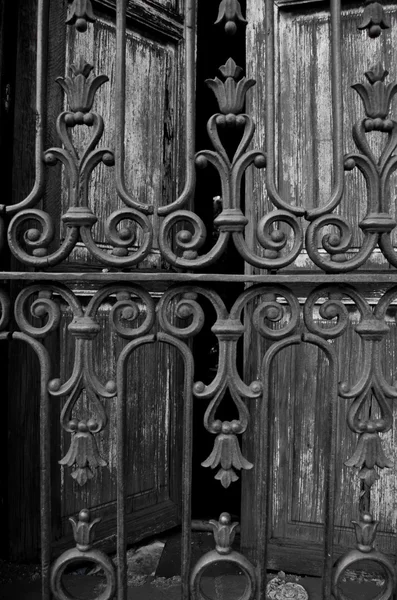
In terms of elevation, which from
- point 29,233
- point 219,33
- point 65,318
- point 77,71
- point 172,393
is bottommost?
point 172,393

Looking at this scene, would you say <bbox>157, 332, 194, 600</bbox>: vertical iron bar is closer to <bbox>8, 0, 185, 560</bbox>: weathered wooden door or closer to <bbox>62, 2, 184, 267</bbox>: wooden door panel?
<bbox>8, 0, 185, 560</bbox>: weathered wooden door

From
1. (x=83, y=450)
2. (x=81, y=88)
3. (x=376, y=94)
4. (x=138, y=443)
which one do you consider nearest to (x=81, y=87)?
(x=81, y=88)

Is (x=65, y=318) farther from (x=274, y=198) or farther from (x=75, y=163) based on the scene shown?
(x=274, y=198)

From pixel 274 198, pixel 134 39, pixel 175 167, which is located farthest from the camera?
pixel 175 167

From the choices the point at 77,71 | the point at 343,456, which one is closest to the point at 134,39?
the point at 77,71

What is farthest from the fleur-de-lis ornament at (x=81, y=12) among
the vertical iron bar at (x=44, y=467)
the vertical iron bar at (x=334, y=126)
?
the vertical iron bar at (x=44, y=467)

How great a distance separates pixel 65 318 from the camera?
2285mm

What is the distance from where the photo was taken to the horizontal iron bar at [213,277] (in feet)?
3.96

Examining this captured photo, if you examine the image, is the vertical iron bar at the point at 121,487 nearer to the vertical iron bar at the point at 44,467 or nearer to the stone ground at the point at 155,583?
the vertical iron bar at the point at 44,467

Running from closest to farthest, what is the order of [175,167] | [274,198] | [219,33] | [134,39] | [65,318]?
1. [274,198]
2. [65,318]
3. [134,39]
4. [175,167]
5. [219,33]

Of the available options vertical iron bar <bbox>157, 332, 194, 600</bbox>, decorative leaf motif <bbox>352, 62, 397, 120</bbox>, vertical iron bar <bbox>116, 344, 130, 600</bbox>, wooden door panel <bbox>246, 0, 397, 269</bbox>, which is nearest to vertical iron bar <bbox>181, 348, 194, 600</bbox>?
vertical iron bar <bbox>157, 332, 194, 600</bbox>

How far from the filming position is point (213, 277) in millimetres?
1240

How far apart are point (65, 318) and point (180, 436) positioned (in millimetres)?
814

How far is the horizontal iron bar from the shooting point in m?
1.21
